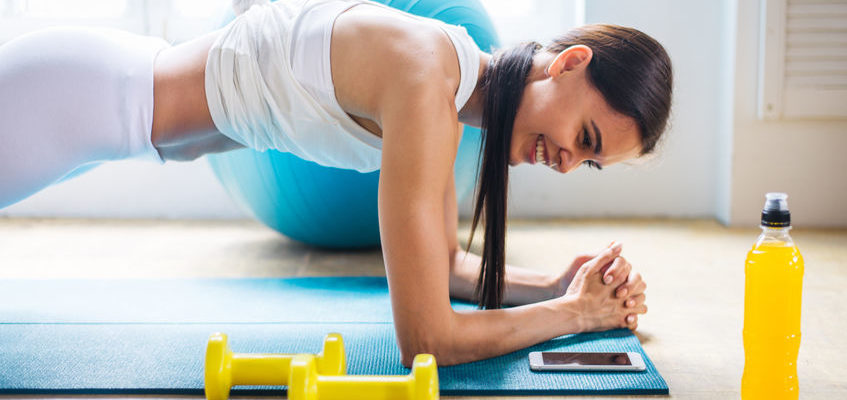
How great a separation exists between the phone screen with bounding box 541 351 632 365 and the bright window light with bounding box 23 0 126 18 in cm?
233

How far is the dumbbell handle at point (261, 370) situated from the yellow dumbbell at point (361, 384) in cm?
10

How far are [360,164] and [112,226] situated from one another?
1.62 m

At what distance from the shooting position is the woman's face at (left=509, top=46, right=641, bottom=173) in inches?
47.4

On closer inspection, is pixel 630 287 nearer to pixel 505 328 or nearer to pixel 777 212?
pixel 505 328

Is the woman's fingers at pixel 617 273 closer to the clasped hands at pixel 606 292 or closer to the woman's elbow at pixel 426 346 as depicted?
the clasped hands at pixel 606 292

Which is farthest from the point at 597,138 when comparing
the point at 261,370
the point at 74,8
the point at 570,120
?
the point at 74,8

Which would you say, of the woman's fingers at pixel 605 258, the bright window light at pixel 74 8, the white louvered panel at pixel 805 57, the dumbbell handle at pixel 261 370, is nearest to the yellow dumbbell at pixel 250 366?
the dumbbell handle at pixel 261 370

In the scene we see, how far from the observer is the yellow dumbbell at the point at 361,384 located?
3.11 feet

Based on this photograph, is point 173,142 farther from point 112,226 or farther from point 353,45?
point 112,226

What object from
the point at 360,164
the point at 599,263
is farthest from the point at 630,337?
the point at 360,164

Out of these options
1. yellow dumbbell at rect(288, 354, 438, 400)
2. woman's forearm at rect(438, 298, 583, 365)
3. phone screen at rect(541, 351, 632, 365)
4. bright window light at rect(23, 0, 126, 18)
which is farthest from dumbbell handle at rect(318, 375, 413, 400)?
bright window light at rect(23, 0, 126, 18)

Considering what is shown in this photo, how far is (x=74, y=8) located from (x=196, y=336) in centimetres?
205

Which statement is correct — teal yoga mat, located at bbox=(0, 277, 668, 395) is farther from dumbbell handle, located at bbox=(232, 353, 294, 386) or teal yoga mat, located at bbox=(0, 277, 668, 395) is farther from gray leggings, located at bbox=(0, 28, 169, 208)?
gray leggings, located at bbox=(0, 28, 169, 208)

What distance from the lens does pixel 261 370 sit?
109 centimetres
